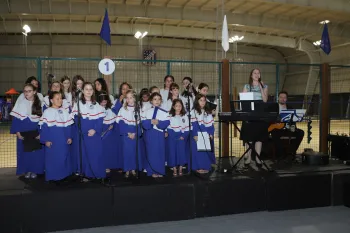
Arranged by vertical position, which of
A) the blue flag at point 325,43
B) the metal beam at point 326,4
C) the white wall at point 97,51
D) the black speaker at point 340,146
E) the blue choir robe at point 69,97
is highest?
the metal beam at point 326,4

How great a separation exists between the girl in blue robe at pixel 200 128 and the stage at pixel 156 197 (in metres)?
0.25

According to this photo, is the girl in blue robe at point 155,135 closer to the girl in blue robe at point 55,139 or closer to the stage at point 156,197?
the stage at point 156,197

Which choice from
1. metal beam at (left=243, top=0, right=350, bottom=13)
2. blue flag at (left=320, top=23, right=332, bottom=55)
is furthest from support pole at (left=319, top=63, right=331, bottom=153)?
metal beam at (left=243, top=0, right=350, bottom=13)

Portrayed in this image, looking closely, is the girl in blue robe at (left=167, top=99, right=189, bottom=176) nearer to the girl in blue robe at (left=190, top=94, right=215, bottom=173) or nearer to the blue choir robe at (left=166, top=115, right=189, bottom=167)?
the blue choir robe at (left=166, top=115, right=189, bottom=167)

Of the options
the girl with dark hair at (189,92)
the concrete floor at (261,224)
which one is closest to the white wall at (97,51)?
the girl with dark hair at (189,92)

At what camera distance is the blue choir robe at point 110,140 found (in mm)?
5391

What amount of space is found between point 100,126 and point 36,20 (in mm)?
15002

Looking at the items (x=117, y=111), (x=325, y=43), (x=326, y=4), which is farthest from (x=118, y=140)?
(x=326, y=4)

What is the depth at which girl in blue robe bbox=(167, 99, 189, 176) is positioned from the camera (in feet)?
17.4

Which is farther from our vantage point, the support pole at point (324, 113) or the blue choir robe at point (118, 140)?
the support pole at point (324, 113)

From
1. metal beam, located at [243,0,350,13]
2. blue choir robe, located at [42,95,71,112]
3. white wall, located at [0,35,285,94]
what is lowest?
blue choir robe, located at [42,95,71,112]

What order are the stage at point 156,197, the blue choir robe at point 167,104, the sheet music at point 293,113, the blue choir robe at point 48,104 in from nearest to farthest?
the stage at point 156,197, the blue choir robe at point 48,104, the blue choir robe at point 167,104, the sheet music at point 293,113

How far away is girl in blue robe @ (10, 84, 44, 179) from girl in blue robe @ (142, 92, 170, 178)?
1.61 metres

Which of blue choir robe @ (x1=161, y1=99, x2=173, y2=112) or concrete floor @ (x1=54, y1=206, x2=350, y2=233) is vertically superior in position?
blue choir robe @ (x1=161, y1=99, x2=173, y2=112)
